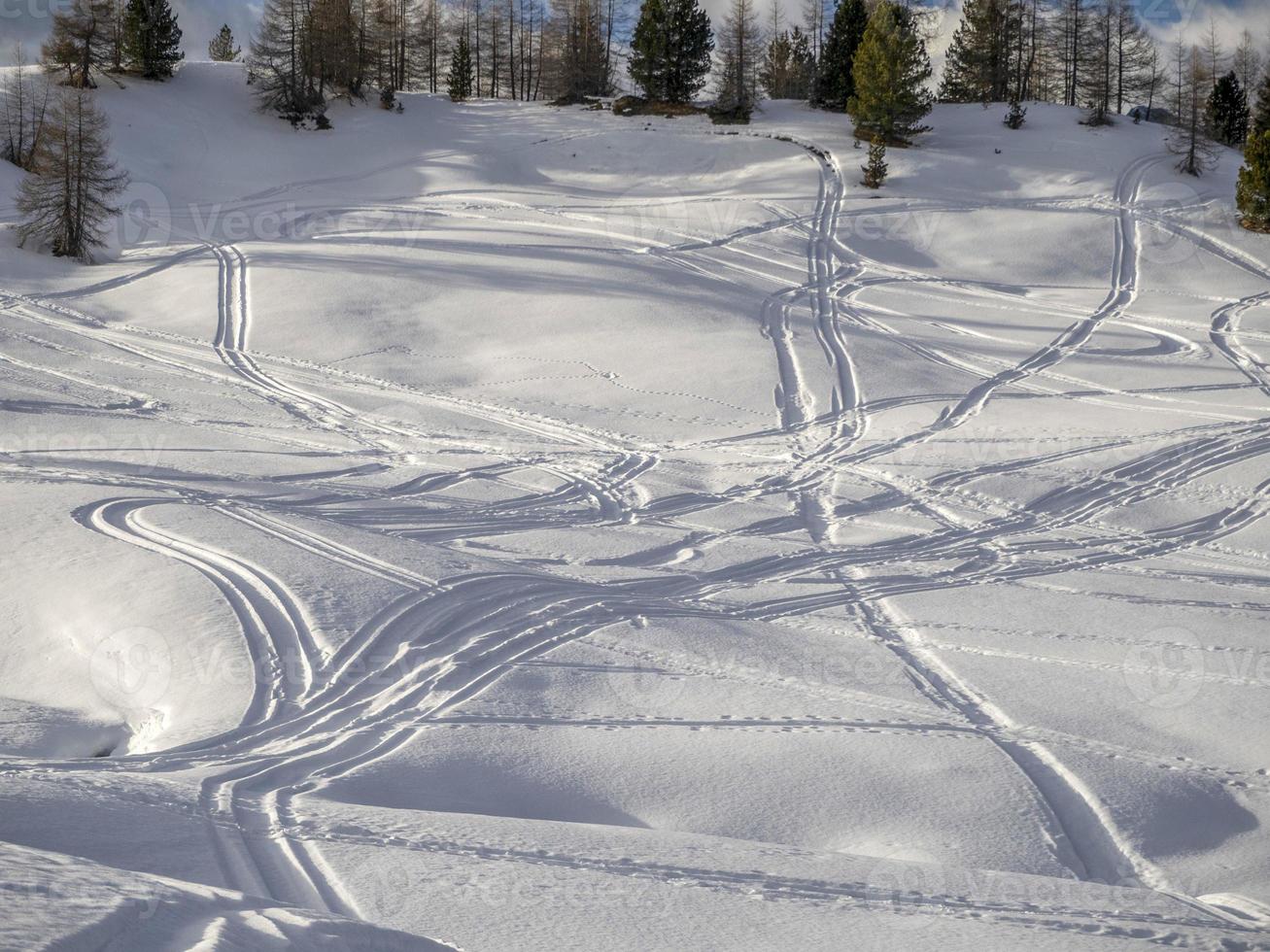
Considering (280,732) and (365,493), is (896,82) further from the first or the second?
(280,732)

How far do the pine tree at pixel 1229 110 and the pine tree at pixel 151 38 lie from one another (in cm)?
4142

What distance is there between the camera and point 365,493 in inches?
474

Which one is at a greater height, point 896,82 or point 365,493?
point 896,82

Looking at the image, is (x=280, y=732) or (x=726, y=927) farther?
(x=280, y=732)

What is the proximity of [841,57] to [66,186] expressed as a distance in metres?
27.6

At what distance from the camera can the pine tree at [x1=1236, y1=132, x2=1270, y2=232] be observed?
86.0 ft

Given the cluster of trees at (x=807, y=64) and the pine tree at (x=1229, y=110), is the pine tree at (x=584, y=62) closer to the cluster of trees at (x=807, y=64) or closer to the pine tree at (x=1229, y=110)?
the cluster of trees at (x=807, y=64)

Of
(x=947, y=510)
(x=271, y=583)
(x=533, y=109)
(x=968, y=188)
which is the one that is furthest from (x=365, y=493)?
(x=533, y=109)

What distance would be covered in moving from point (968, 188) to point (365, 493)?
24.9 metres

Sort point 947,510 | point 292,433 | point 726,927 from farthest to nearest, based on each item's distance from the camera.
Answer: point 292,433 → point 947,510 → point 726,927

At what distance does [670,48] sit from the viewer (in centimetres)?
3922

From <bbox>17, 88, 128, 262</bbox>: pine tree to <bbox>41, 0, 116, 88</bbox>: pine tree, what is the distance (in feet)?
40.6

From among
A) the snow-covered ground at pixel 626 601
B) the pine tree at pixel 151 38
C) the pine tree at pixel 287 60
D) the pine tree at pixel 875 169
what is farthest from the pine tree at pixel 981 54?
the pine tree at pixel 151 38

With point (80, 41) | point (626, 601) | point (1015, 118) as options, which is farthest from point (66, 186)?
point (1015, 118)
